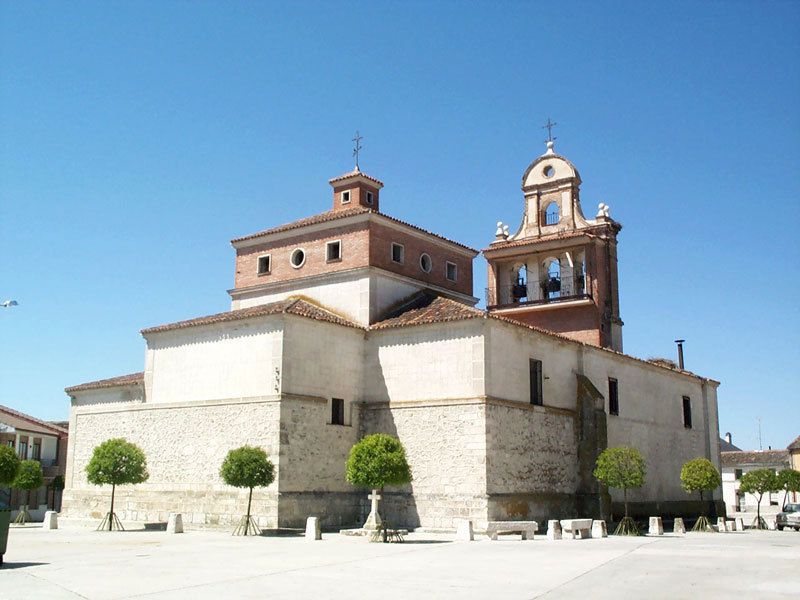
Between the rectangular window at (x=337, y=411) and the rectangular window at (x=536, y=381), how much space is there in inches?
273

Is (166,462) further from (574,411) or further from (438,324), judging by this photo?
(574,411)

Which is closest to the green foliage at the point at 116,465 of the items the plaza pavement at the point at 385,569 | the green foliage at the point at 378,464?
the plaza pavement at the point at 385,569

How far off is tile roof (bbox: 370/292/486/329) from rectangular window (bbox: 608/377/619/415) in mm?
8911

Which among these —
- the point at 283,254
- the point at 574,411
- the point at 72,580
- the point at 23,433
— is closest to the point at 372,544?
the point at 72,580

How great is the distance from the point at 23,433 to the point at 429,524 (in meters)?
30.8

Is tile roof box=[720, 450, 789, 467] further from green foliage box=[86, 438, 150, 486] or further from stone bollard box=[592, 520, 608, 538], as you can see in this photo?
green foliage box=[86, 438, 150, 486]

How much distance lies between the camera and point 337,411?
28.7 metres

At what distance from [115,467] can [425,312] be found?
12.1 m

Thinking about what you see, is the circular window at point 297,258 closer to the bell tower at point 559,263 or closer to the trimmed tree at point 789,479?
the bell tower at point 559,263

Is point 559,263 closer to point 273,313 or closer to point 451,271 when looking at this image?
point 451,271

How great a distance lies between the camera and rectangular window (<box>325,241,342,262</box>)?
106 ft

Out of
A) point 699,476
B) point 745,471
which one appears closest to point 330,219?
point 699,476

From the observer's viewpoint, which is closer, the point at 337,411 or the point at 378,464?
the point at 378,464

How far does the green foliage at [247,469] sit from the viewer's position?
24.5 meters
